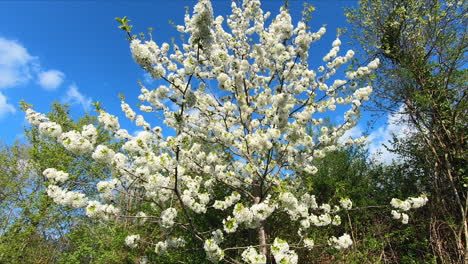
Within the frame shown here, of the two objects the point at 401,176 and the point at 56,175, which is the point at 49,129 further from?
the point at 401,176

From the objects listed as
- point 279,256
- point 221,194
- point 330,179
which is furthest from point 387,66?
point 279,256

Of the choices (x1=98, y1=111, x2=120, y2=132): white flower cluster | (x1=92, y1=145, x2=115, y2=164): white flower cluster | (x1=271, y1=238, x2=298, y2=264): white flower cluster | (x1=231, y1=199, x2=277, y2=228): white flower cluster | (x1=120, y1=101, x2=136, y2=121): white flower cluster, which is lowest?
(x1=271, y1=238, x2=298, y2=264): white flower cluster

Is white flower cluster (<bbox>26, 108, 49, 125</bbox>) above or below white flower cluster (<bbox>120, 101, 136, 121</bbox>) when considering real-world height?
below

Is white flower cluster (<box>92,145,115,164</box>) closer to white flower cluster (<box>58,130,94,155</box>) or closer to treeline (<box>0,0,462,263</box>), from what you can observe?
white flower cluster (<box>58,130,94,155</box>)

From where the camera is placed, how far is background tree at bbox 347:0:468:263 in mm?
6191

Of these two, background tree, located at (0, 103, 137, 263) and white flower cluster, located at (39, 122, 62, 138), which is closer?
white flower cluster, located at (39, 122, 62, 138)

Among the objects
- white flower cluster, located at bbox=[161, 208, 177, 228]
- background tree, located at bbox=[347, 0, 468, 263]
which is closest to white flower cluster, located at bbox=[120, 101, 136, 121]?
white flower cluster, located at bbox=[161, 208, 177, 228]

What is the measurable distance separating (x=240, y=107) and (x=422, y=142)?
5.86 metres

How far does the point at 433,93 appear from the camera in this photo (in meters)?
6.84

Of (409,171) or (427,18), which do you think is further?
(409,171)

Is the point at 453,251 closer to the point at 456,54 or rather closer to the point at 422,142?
the point at 422,142

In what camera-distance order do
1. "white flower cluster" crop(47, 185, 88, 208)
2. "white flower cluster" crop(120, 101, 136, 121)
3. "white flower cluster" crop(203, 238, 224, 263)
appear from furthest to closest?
1. "white flower cluster" crop(120, 101, 136, 121)
2. "white flower cluster" crop(203, 238, 224, 263)
3. "white flower cluster" crop(47, 185, 88, 208)

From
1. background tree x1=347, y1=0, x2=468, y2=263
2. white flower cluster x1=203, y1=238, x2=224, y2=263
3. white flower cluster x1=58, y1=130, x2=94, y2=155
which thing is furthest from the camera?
background tree x1=347, y1=0, x2=468, y2=263

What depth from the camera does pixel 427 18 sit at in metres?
7.16
